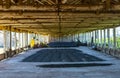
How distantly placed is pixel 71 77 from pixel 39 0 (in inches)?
149

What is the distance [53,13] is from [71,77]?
2906 mm

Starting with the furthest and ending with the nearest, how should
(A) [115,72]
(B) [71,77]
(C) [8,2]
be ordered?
(A) [115,72] → (B) [71,77] → (C) [8,2]

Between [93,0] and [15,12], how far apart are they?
3761 mm

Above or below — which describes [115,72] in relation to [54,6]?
below

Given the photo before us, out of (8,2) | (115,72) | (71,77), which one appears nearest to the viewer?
(8,2)

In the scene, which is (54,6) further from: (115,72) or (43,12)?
(115,72)

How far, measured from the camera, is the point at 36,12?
44.8 feet

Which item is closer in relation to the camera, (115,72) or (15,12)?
(15,12)

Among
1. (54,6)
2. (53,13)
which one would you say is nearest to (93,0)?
(54,6)

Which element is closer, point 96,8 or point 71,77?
point 96,8

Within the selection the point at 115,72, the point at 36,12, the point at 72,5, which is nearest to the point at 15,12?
the point at 36,12

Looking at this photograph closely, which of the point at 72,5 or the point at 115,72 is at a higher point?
the point at 72,5

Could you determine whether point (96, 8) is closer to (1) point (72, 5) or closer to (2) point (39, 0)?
(1) point (72, 5)

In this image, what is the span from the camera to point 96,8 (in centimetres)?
1223
